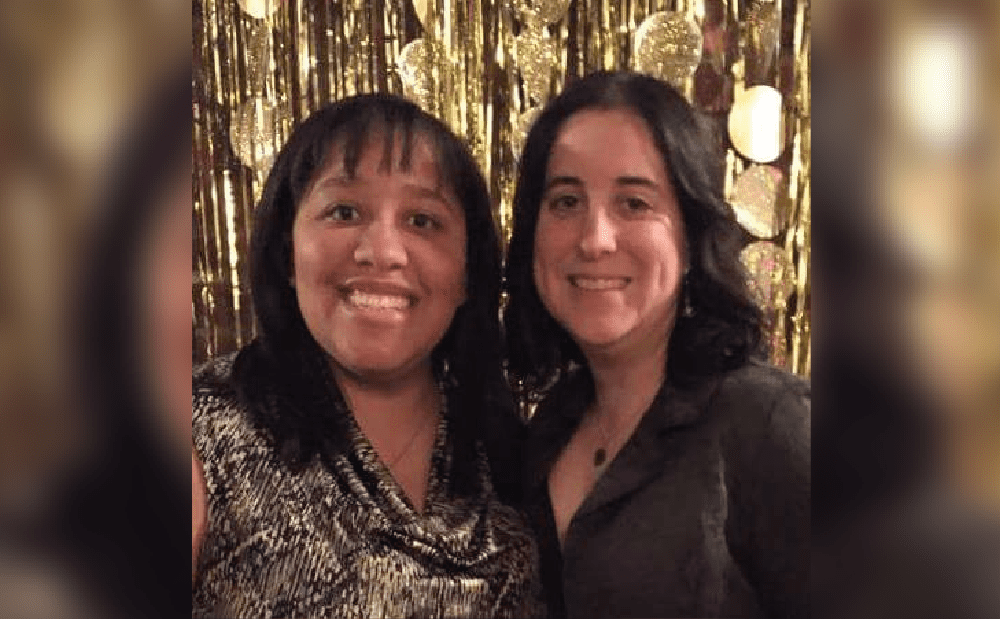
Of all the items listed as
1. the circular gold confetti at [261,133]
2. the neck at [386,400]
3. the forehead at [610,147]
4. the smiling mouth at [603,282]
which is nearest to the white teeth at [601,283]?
the smiling mouth at [603,282]

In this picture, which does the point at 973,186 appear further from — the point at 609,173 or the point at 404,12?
the point at 404,12

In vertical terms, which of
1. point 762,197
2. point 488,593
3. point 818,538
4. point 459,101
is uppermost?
point 459,101

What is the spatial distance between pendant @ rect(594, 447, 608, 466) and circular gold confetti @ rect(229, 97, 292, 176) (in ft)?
1.54

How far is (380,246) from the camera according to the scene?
958mm

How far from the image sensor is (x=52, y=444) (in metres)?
0.60

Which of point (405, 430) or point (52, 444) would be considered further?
point (405, 430)

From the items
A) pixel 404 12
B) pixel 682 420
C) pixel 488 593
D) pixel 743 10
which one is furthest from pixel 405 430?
pixel 743 10

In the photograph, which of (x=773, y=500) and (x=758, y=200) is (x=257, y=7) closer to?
(x=758, y=200)

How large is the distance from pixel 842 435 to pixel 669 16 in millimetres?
500

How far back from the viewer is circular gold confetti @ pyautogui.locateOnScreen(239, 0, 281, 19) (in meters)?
1.01

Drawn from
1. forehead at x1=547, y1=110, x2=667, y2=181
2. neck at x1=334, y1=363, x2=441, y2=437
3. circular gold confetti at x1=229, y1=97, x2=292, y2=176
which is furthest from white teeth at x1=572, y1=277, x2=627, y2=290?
circular gold confetti at x1=229, y1=97, x2=292, y2=176

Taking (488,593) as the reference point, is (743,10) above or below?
above

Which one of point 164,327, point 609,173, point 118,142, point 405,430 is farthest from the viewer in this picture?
point 405,430

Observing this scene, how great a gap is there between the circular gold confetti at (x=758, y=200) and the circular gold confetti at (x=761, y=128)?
0.05 ft
